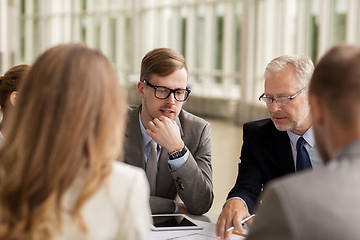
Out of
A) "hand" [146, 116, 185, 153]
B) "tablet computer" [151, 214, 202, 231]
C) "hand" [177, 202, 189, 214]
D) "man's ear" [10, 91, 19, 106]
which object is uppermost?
"man's ear" [10, 91, 19, 106]

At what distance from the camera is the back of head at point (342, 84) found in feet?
4.17

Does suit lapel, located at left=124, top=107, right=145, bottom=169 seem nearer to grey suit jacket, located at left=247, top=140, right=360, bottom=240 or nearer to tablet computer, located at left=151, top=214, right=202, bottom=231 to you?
tablet computer, located at left=151, top=214, right=202, bottom=231

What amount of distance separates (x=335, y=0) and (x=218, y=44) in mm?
5207

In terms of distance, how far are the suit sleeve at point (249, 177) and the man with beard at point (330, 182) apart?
152 cm

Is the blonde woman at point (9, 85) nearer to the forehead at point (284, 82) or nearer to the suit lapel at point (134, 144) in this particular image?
the suit lapel at point (134, 144)

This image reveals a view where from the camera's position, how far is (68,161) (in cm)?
132

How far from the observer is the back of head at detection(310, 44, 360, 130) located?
4.17ft

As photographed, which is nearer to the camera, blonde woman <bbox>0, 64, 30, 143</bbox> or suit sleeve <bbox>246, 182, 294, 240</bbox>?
suit sleeve <bbox>246, 182, 294, 240</bbox>

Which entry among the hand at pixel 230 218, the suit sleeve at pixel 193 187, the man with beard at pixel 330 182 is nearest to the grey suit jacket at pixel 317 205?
the man with beard at pixel 330 182

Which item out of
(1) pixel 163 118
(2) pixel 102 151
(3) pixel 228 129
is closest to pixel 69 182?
(2) pixel 102 151

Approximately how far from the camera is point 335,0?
1154 cm

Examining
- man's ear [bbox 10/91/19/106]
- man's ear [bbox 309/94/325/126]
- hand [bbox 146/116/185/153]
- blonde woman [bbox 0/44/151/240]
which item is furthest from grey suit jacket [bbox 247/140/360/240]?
man's ear [bbox 10/91/19/106]

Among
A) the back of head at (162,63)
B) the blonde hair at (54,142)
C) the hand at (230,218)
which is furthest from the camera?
the back of head at (162,63)

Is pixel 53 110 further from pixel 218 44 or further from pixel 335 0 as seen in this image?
pixel 218 44
